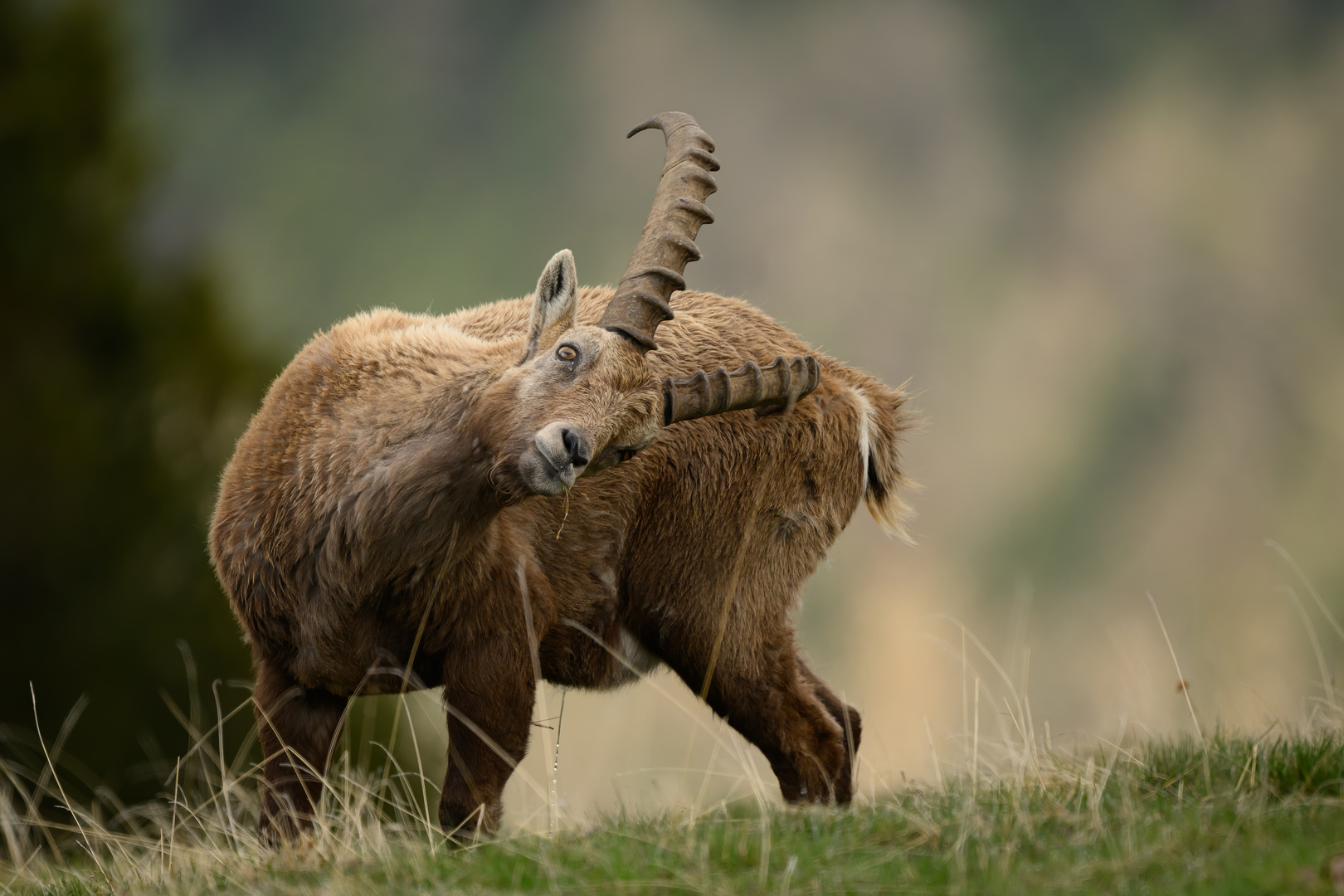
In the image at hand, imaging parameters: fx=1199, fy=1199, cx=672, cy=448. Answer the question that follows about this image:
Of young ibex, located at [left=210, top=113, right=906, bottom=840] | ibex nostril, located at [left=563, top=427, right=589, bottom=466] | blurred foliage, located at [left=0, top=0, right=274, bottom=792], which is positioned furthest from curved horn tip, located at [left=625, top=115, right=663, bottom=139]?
blurred foliage, located at [left=0, top=0, right=274, bottom=792]

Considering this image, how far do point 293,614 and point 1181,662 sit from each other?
422 centimetres

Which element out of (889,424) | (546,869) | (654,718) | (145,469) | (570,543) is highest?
(889,424)

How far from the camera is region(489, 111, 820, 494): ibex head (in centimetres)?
473

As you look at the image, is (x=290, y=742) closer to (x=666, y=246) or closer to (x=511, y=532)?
(x=511, y=532)

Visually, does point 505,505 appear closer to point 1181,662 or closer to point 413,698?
point 1181,662

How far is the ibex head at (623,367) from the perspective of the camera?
4.73m

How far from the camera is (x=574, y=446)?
4.63 meters

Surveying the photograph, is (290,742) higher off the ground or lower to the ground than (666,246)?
lower

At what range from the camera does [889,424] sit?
689 centimetres

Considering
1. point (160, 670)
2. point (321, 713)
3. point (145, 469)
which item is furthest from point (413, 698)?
point (321, 713)

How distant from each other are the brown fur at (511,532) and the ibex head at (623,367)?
19mm

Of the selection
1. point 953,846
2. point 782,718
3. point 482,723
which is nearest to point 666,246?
point 482,723

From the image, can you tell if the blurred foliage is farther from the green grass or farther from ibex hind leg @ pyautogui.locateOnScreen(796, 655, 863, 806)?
the green grass

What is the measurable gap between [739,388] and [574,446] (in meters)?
1.22
